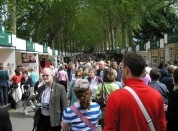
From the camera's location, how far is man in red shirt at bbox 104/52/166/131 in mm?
2307

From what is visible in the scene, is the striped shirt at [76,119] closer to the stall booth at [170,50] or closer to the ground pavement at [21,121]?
the ground pavement at [21,121]

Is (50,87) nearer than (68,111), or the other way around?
(68,111)

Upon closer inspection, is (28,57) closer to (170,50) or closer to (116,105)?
(170,50)

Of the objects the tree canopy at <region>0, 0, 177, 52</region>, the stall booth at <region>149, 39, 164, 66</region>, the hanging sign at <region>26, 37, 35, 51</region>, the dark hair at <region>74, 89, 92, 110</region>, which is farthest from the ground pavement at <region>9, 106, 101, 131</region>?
the tree canopy at <region>0, 0, 177, 52</region>

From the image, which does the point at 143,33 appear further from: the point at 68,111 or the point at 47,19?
the point at 68,111

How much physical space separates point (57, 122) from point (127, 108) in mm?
2334

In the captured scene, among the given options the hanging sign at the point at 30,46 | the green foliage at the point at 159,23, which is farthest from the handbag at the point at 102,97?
the green foliage at the point at 159,23

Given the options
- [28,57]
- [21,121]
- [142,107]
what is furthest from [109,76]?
[28,57]

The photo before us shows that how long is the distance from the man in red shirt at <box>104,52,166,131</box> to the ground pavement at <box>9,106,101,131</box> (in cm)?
554

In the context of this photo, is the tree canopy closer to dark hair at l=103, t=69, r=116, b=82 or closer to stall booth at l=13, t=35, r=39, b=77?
stall booth at l=13, t=35, r=39, b=77

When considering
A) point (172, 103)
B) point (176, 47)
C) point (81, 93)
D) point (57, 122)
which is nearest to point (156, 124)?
point (172, 103)

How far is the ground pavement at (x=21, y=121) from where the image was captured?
762 centimetres

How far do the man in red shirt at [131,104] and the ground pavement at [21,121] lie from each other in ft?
18.2

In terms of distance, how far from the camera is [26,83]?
10.3 meters
